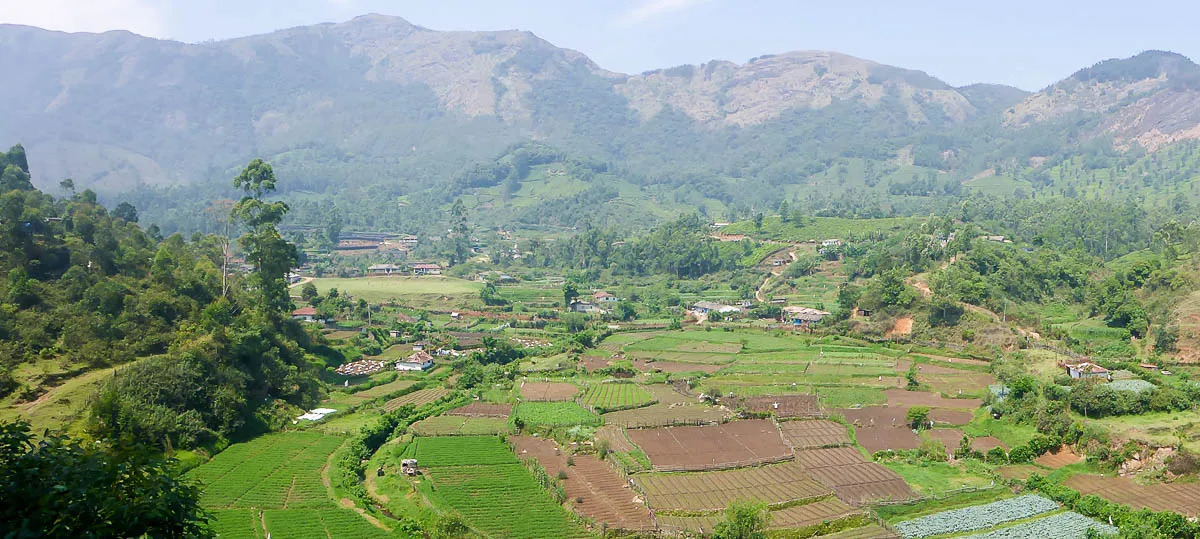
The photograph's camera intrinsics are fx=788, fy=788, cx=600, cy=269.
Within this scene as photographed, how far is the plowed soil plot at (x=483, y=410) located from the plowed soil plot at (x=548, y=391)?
1.97m

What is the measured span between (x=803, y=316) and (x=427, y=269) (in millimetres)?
47924

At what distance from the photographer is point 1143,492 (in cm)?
2569

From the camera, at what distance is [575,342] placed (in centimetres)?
5256

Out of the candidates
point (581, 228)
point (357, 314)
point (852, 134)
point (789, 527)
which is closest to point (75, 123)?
point (581, 228)

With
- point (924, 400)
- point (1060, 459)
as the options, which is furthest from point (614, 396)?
point (1060, 459)

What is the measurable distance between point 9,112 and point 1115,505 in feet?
631

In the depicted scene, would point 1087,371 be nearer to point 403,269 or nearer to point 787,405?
point 787,405

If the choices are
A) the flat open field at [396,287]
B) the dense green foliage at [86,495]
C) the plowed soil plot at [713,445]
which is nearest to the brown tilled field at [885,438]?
the plowed soil plot at [713,445]

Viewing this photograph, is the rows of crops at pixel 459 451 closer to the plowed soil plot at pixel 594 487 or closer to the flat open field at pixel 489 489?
the flat open field at pixel 489 489

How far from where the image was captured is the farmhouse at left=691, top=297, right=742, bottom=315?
6494 centimetres

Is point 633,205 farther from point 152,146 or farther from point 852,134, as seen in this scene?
point 152,146

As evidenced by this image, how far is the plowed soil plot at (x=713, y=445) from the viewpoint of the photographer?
95.9 ft

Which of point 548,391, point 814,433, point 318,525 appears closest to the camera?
point 318,525

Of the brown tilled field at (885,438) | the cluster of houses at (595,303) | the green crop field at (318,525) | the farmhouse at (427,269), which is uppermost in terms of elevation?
the farmhouse at (427,269)
